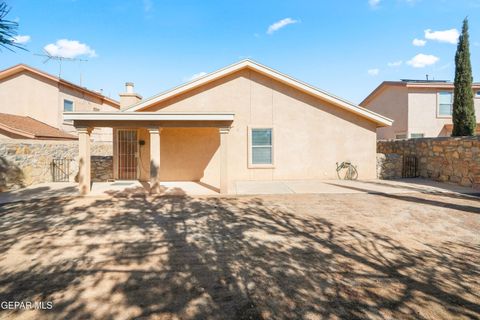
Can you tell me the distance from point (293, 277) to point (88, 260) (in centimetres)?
333

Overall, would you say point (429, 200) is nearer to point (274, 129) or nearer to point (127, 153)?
point (274, 129)

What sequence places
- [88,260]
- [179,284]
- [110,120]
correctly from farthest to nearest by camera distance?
1. [110,120]
2. [88,260]
3. [179,284]

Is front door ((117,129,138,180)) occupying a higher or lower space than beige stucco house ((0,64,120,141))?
lower

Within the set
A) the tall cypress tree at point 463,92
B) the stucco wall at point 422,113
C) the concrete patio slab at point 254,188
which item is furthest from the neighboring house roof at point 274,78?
the stucco wall at point 422,113

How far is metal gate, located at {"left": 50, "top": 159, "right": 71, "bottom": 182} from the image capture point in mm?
11781

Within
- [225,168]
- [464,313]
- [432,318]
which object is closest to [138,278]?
[432,318]

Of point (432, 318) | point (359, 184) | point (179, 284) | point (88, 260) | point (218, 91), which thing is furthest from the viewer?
point (218, 91)

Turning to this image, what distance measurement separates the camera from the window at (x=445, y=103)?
62.0 feet

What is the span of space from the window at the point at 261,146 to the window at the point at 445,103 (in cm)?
1550

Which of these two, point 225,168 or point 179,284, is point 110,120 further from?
point 179,284

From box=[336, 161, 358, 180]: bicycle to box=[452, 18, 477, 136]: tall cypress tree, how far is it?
5692 mm

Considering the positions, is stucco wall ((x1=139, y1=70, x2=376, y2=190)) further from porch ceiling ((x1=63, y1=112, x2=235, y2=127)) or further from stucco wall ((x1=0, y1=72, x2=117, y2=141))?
stucco wall ((x1=0, y1=72, x2=117, y2=141))

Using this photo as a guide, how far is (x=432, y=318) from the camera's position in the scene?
2861 mm

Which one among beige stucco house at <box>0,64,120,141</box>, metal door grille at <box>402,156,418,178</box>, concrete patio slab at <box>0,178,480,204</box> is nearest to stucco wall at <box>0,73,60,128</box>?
beige stucco house at <box>0,64,120,141</box>
